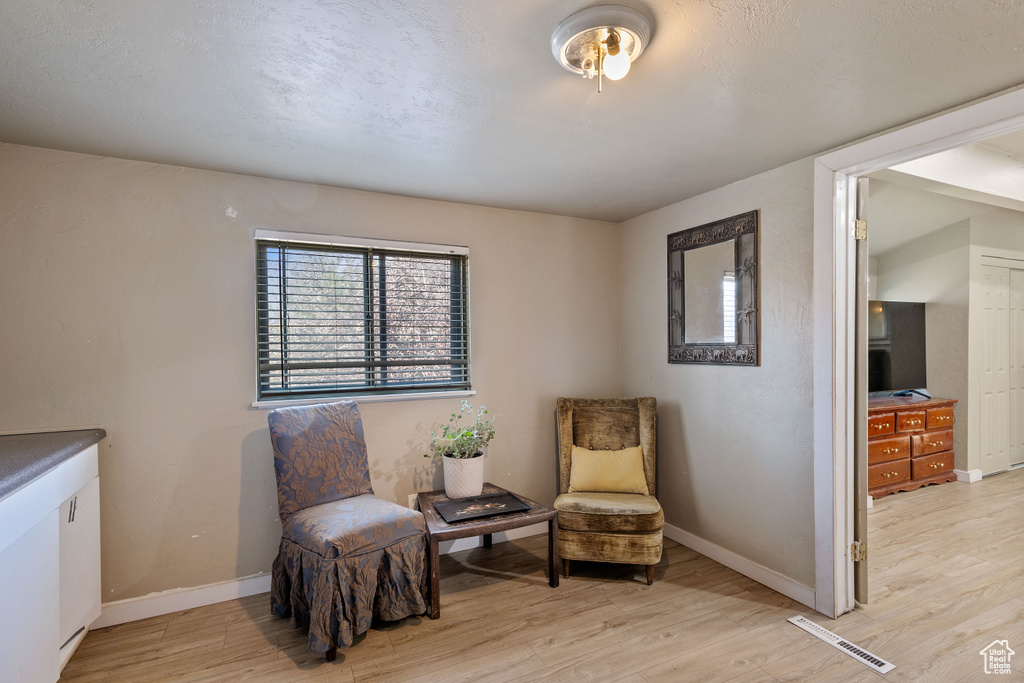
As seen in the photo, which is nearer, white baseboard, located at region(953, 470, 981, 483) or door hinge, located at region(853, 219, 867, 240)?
door hinge, located at region(853, 219, 867, 240)

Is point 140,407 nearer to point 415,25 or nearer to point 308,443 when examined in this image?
point 308,443

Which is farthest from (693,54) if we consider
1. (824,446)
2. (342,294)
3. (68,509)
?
(68,509)

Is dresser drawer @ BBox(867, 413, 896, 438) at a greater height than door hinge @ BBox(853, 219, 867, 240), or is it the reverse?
door hinge @ BBox(853, 219, 867, 240)

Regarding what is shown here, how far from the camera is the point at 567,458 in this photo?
132 inches

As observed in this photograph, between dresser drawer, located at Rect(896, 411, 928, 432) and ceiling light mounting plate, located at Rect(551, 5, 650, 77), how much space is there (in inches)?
181

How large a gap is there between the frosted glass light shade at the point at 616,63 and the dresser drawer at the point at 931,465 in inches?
195

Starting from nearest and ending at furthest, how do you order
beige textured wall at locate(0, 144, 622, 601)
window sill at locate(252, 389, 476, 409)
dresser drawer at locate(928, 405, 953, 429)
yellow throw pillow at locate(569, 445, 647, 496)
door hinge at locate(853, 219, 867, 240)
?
beige textured wall at locate(0, 144, 622, 601)
door hinge at locate(853, 219, 867, 240)
window sill at locate(252, 389, 476, 409)
yellow throw pillow at locate(569, 445, 647, 496)
dresser drawer at locate(928, 405, 953, 429)

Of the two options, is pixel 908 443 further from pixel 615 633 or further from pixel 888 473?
pixel 615 633

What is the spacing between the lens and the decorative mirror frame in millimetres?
2871

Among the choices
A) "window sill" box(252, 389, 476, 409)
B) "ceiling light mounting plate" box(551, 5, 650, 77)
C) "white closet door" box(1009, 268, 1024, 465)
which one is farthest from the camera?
"white closet door" box(1009, 268, 1024, 465)

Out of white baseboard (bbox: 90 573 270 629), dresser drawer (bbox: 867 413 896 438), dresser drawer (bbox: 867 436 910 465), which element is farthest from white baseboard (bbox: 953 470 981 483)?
white baseboard (bbox: 90 573 270 629)

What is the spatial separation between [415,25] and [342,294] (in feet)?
6.11

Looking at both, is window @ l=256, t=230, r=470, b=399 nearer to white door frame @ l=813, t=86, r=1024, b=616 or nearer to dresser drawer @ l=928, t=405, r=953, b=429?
white door frame @ l=813, t=86, r=1024, b=616

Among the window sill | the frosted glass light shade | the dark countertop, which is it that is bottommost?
Result: the dark countertop
